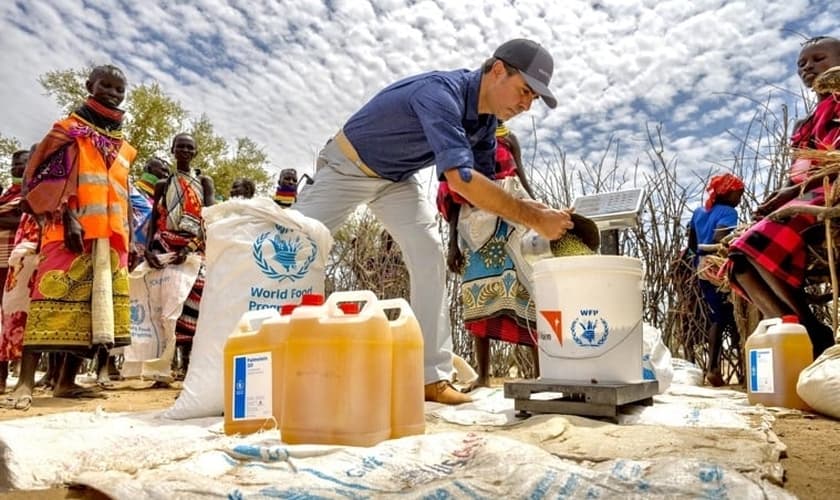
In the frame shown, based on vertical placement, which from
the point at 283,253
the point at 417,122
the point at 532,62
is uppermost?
the point at 532,62

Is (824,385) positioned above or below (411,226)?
below

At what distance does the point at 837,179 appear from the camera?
2.49 metres

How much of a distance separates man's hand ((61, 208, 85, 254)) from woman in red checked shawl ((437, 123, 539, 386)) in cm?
204

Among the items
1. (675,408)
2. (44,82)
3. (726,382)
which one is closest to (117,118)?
(675,408)

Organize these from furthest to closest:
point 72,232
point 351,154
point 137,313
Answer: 1. point 137,313
2. point 72,232
3. point 351,154

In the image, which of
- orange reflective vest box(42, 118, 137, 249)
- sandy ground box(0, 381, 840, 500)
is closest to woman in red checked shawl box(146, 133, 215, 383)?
orange reflective vest box(42, 118, 137, 249)

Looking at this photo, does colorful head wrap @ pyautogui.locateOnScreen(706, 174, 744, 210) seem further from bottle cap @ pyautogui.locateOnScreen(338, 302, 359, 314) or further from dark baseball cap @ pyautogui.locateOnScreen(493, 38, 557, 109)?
bottle cap @ pyautogui.locateOnScreen(338, 302, 359, 314)

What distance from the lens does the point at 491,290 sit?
11.5 ft

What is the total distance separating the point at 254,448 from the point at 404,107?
1586 millimetres

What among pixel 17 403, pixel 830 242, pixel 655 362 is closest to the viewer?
pixel 830 242

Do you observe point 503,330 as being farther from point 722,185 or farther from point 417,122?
point 722,185

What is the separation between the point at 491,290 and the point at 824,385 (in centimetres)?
171

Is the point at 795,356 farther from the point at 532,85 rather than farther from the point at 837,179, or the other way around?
the point at 532,85

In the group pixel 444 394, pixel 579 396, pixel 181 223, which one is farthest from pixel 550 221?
pixel 181 223
